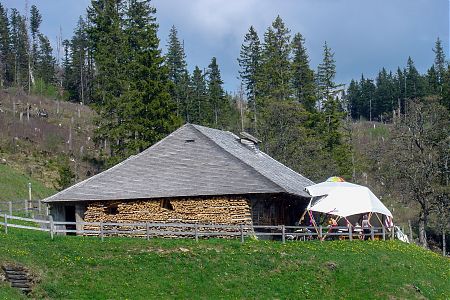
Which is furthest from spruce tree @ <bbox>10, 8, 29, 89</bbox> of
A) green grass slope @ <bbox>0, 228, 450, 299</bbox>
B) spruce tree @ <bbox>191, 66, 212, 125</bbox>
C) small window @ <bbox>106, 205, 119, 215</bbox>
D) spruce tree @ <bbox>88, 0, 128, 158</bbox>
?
green grass slope @ <bbox>0, 228, 450, 299</bbox>

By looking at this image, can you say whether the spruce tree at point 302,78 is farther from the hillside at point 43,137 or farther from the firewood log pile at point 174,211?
the firewood log pile at point 174,211

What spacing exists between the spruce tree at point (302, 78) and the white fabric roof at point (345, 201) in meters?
33.8

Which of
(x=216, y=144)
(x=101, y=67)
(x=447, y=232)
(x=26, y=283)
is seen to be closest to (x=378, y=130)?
(x=447, y=232)

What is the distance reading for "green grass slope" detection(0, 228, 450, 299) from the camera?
24.1 m

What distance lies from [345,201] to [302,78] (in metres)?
40.6

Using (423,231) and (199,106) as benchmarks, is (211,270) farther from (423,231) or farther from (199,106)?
(199,106)

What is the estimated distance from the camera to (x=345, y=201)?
33.9m

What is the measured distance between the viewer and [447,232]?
54.0 meters

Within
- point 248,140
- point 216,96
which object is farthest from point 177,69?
point 248,140

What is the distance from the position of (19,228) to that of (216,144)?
34.1ft

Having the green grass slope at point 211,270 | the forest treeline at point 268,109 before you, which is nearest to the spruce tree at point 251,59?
the forest treeline at point 268,109

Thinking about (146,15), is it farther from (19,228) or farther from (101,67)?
(19,228)

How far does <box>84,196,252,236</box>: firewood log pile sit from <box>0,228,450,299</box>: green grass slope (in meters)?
3.21

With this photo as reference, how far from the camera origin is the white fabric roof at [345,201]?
33.5 metres
